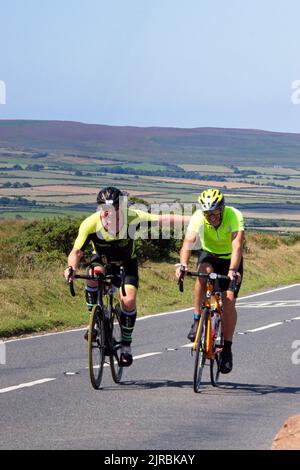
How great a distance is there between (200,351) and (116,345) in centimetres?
102

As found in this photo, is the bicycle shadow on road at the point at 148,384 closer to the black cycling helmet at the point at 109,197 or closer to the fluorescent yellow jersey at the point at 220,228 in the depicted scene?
the fluorescent yellow jersey at the point at 220,228

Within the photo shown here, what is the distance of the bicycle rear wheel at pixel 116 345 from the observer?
1158 centimetres

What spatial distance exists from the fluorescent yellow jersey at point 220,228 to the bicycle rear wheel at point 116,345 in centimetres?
121

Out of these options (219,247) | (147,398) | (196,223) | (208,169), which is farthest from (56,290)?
(208,169)

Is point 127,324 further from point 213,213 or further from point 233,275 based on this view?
point 213,213

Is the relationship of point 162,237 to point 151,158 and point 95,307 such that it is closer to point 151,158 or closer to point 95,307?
point 95,307

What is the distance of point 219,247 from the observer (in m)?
11.5

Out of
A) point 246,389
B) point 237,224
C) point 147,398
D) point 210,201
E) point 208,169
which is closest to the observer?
point 147,398

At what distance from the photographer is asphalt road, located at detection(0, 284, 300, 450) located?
340 inches

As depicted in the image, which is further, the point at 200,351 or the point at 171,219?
the point at 171,219

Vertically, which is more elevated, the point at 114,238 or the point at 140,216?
the point at 140,216

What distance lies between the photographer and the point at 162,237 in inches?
1267
